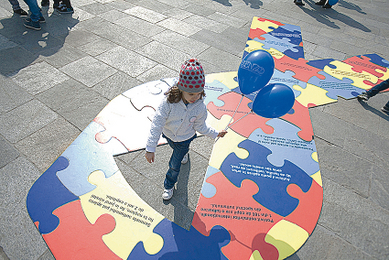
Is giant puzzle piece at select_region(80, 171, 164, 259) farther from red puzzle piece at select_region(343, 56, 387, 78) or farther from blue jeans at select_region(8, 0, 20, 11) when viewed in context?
red puzzle piece at select_region(343, 56, 387, 78)

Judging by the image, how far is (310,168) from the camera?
12.4 ft

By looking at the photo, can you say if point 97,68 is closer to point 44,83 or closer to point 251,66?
point 44,83

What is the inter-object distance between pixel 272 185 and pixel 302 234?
755 mm

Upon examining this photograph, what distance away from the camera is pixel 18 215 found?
2.87 m

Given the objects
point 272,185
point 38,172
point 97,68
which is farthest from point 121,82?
point 272,185

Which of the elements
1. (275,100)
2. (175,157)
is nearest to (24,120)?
(175,157)

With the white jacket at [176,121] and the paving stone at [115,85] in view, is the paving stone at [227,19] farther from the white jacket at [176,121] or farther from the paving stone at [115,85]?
the white jacket at [176,121]

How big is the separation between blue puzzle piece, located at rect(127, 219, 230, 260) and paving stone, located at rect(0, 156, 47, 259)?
1.18 meters

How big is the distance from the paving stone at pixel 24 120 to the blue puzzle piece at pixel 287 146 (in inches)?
149

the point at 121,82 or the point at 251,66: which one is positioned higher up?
the point at 251,66

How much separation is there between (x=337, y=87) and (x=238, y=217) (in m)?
4.58

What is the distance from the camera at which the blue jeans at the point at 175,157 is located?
9.01 feet

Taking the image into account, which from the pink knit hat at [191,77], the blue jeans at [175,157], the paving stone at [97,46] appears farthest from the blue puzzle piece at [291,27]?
the pink knit hat at [191,77]

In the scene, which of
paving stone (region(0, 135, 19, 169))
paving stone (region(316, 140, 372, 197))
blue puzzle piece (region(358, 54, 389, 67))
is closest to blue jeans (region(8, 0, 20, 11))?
paving stone (region(0, 135, 19, 169))
